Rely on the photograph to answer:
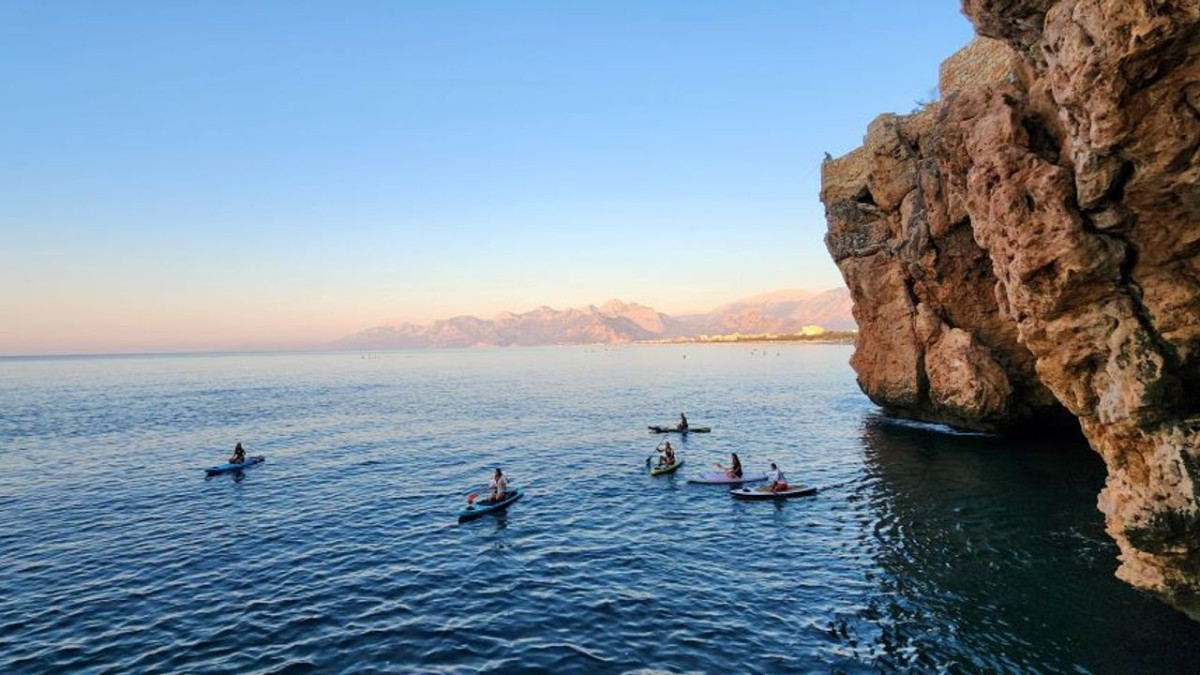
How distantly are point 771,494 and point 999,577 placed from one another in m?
13.5

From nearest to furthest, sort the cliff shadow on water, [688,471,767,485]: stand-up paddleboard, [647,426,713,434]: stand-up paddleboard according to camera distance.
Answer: the cliff shadow on water → [688,471,767,485]: stand-up paddleboard → [647,426,713,434]: stand-up paddleboard

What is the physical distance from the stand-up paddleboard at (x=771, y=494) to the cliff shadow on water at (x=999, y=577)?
270cm

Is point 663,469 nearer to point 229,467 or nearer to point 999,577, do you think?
point 999,577

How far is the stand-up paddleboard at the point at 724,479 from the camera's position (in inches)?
1570

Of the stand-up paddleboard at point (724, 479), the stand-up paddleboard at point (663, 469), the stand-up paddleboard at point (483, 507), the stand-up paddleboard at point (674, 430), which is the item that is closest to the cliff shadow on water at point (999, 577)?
the stand-up paddleboard at point (724, 479)

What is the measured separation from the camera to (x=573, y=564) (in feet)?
87.7

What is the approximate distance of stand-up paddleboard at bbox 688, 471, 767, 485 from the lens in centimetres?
3988

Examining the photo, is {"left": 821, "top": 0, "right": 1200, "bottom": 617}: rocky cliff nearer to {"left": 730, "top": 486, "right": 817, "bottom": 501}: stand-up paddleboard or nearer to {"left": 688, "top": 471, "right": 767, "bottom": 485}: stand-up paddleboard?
{"left": 730, "top": 486, "right": 817, "bottom": 501}: stand-up paddleboard

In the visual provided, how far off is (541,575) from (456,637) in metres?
5.77

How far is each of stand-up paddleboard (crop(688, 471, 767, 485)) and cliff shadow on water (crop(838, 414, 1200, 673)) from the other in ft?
19.5

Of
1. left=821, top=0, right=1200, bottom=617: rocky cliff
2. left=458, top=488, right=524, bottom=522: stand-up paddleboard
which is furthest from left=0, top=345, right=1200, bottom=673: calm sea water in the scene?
left=821, top=0, right=1200, bottom=617: rocky cliff

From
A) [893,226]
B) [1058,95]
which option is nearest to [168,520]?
[1058,95]

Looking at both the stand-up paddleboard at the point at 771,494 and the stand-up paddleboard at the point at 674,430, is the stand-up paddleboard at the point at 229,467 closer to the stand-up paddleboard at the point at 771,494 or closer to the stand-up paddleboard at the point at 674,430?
the stand-up paddleboard at the point at 674,430

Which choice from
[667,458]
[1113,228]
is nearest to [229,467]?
[667,458]
